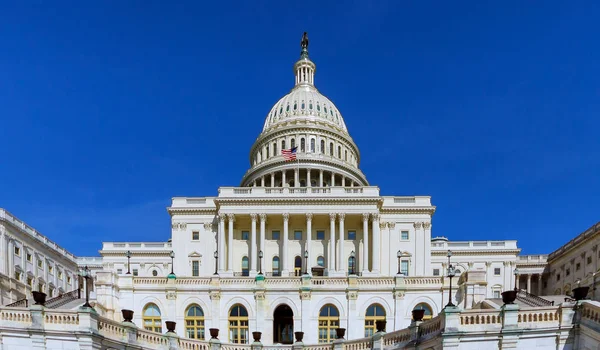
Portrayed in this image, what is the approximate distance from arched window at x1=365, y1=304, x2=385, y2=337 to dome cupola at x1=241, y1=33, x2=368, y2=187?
2300 inches

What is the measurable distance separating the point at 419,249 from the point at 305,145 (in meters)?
43.4

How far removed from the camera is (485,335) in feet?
91.4

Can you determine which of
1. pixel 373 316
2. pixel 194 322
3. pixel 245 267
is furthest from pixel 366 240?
pixel 194 322

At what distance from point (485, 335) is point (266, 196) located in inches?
2288

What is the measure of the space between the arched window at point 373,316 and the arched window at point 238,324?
36.2ft

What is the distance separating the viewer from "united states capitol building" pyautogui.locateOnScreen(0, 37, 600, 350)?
29828 millimetres

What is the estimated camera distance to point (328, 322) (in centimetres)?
4728

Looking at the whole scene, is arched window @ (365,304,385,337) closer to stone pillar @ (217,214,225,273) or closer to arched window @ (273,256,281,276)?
arched window @ (273,256,281,276)

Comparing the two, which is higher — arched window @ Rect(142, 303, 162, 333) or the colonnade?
the colonnade

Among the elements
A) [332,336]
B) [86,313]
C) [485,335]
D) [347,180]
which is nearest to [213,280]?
[332,336]

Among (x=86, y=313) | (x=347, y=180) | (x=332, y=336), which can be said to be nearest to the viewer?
(x=86, y=313)

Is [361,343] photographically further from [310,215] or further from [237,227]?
[237,227]

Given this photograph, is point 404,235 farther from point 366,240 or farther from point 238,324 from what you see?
point 238,324

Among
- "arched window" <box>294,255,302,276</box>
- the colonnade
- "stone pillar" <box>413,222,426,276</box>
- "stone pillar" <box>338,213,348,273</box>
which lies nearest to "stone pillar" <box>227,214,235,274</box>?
the colonnade
